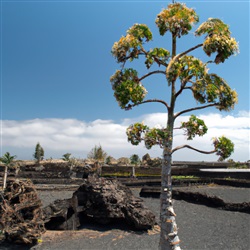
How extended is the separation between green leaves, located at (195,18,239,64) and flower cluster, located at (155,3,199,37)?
0.50m

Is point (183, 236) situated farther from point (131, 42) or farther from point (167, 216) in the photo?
point (131, 42)

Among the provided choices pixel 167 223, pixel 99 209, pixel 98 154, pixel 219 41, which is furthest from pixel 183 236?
pixel 98 154

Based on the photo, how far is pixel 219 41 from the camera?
249 inches

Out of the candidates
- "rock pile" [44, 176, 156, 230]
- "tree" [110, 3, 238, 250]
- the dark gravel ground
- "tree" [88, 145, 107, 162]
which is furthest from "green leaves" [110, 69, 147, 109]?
"tree" [88, 145, 107, 162]

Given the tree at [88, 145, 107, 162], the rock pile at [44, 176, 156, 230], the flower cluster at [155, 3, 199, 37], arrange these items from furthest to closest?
the tree at [88, 145, 107, 162] → the rock pile at [44, 176, 156, 230] → the flower cluster at [155, 3, 199, 37]

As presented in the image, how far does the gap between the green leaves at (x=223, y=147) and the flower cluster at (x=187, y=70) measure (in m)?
1.66

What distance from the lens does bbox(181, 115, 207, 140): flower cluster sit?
7113 millimetres

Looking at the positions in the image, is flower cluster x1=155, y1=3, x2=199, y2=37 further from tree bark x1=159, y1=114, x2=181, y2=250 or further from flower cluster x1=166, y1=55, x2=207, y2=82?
tree bark x1=159, y1=114, x2=181, y2=250

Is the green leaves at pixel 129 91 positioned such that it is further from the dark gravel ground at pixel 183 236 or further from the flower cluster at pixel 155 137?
the dark gravel ground at pixel 183 236

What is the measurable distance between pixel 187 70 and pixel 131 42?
5.50 feet

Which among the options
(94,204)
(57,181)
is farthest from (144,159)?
(94,204)

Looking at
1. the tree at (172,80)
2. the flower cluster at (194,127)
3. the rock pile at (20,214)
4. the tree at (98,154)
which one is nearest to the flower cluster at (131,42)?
the tree at (172,80)

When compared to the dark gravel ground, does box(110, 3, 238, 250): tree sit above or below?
above

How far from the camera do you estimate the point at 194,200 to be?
1797 centimetres
